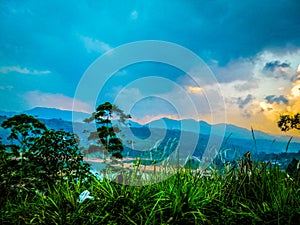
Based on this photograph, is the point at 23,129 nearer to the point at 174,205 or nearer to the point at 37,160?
the point at 37,160

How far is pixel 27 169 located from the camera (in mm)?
6145

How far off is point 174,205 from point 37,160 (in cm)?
332

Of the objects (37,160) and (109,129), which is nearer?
(37,160)

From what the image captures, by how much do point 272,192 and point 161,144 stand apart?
2.20m

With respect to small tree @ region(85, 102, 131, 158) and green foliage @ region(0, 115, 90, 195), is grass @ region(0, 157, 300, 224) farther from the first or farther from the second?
small tree @ region(85, 102, 131, 158)

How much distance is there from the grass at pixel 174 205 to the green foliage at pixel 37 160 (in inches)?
34.7

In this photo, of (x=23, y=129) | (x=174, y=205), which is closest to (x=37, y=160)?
(x=23, y=129)

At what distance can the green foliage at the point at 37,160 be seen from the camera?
232 inches

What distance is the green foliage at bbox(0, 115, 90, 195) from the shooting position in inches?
232

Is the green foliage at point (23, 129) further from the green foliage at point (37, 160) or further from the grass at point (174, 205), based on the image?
the grass at point (174, 205)

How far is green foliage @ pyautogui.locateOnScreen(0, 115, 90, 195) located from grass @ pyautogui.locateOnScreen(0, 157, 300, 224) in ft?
2.90

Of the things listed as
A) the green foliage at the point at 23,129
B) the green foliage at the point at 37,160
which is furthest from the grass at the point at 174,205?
the green foliage at the point at 23,129

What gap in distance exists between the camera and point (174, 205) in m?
4.04

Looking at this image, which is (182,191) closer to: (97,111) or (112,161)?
(112,161)
